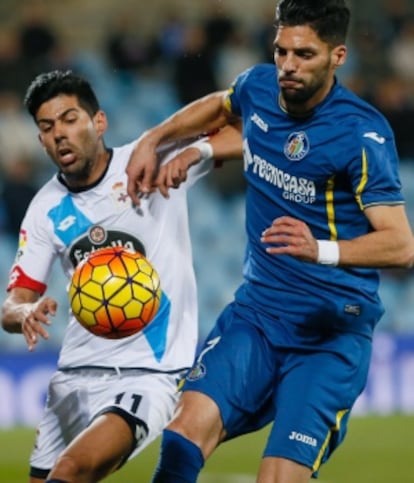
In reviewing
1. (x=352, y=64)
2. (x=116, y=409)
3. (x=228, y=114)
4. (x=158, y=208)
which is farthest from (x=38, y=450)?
(x=352, y=64)

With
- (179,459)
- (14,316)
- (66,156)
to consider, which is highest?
(66,156)

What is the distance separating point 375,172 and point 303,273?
22.7 inches

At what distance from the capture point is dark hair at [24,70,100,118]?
5770mm

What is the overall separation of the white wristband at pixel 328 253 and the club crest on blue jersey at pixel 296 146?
50 centimetres

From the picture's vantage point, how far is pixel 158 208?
585 cm

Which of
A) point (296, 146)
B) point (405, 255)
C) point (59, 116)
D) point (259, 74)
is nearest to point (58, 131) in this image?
point (59, 116)

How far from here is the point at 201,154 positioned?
18.9 ft

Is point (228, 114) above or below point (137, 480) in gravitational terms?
above

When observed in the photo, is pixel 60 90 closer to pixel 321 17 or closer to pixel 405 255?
pixel 321 17

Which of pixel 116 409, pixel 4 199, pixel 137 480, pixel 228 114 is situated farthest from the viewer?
pixel 4 199

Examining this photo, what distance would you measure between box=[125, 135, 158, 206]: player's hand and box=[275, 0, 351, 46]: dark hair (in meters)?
1.02

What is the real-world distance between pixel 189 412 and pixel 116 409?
0.48m

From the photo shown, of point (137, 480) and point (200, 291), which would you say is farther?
point (200, 291)

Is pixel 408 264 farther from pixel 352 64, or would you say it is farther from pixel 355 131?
pixel 352 64
